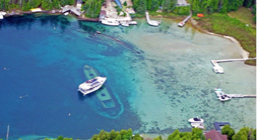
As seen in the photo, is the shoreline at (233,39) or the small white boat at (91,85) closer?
the small white boat at (91,85)

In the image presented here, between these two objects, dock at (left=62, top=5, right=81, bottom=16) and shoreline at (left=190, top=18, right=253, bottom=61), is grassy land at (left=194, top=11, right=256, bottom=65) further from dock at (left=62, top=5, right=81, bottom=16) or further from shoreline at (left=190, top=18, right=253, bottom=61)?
dock at (left=62, top=5, right=81, bottom=16)

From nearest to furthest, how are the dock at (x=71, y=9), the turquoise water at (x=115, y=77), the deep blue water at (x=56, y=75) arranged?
the deep blue water at (x=56, y=75) → the turquoise water at (x=115, y=77) → the dock at (x=71, y=9)

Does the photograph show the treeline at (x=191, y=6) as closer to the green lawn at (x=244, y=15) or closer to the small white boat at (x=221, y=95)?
the green lawn at (x=244, y=15)

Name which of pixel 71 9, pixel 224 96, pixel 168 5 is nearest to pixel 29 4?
pixel 71 9

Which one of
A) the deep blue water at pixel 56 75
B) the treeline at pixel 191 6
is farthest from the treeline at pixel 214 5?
the deep blue water at pixel 56 75

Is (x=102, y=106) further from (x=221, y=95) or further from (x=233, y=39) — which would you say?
(x=233, y=39)

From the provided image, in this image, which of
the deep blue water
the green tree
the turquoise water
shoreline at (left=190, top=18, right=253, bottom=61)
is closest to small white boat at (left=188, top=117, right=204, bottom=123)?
the turquoise water

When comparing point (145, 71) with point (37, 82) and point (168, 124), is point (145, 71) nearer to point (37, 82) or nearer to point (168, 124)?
point (168, 124)
